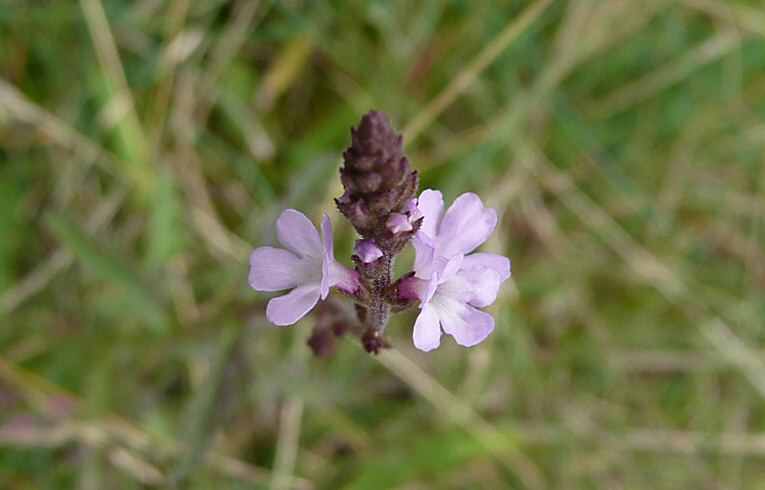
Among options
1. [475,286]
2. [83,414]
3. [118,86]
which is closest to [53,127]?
[118,86]

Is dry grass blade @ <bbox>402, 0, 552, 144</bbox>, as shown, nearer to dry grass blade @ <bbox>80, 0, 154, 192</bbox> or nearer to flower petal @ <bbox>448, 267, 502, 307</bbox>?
dry grass blade @ <bbox>80, 0, 154, 192</bbox>

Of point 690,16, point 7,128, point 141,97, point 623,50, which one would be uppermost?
point 690,16

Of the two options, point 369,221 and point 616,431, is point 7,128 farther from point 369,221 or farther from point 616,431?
point 616,431

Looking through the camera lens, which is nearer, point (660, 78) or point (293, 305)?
point (293, 305)

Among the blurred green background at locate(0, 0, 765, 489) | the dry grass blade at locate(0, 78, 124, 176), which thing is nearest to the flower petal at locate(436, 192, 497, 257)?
the blurred green background at locate(0, 0, 765, 489)

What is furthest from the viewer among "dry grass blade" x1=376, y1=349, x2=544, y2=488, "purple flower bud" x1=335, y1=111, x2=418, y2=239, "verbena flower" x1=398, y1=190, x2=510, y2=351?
"dry grass blade" x1=376, y1=349, x2=544, y2=488

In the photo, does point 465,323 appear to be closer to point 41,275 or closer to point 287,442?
point 287,442

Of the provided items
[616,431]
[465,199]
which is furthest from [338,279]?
[616,431]
